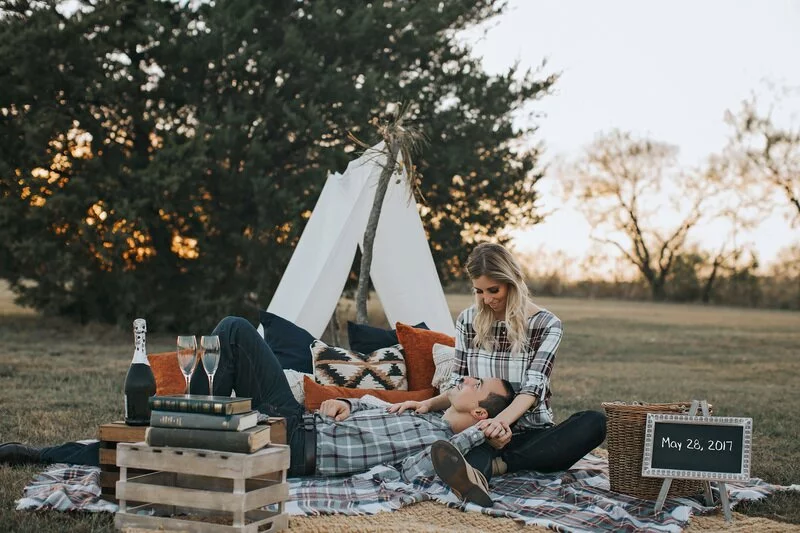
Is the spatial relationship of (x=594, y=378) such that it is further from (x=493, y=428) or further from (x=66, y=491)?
(x=66, y=491)

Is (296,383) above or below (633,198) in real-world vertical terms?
below

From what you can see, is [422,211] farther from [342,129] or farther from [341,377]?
[341,377]

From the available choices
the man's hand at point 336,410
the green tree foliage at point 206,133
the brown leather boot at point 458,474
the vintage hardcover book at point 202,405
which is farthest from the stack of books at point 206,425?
the green tree foliage at point 206,133

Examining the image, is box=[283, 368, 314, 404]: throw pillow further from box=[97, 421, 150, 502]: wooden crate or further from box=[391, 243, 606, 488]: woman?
box=[97, 421, 150, 502]: wooden crate

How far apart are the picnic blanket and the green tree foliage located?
6.92m

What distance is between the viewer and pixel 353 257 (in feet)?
21.1

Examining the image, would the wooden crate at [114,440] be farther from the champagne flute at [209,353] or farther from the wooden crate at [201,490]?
the champagne flute at [209,353]

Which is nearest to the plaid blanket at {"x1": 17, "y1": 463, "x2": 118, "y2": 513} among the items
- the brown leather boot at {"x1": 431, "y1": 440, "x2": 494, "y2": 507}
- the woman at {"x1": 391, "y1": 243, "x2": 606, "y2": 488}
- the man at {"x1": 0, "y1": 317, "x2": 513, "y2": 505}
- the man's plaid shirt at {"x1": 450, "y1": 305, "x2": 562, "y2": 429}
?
the man at {"x1": 0, "y1": 317, "x2": 513, "y2": 505}

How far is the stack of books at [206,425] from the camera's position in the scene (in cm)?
274

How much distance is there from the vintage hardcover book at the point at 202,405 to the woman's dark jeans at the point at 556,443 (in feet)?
4.29

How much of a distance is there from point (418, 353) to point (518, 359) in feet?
3.25

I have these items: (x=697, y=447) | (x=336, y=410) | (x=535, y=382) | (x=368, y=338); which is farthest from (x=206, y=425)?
(x=368, y=338)

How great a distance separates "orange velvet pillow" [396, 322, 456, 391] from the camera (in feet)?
14.9

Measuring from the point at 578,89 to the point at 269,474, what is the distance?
9787 millimetres
